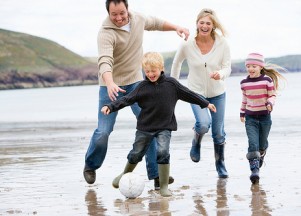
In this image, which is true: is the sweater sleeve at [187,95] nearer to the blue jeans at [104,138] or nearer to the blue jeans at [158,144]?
the blue jeans at [158,144]

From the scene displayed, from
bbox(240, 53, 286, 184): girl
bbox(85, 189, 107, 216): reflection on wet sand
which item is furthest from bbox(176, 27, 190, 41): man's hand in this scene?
bbox(85, 189, 107, 216): reflection on wet sand

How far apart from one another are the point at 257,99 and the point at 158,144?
175cm

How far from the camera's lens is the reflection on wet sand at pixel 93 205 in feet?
24.3

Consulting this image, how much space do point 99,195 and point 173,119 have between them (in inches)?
49.0

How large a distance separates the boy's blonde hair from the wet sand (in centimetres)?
148

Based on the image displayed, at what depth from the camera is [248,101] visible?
31.1 feet

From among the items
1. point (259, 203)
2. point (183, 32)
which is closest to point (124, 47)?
point (183, 32)

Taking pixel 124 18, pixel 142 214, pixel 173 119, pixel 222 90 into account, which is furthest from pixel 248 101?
pixel 142 214

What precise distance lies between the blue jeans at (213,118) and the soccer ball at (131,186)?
69.0 inches

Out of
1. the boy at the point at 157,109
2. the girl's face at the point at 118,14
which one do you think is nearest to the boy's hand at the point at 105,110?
the boy at the point at 157,109

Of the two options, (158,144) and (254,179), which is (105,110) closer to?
(158,144)

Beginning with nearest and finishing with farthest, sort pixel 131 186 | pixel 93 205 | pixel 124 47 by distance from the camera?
pixel 93 205 → pixel 131 186 → pixel 124 47

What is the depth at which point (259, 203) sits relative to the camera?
7496 millimetres

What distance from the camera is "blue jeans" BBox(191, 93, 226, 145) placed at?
961 cm
